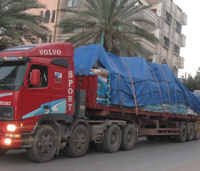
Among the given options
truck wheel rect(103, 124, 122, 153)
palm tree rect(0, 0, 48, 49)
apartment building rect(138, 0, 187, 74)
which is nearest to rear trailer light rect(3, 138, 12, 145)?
truck wheel rect(103, 124, 122, 153)

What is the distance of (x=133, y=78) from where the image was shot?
36.5 feet

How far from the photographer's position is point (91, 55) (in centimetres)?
1004

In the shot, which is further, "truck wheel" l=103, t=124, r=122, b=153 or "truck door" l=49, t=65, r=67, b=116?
"truck wheel" l=103, t=124, r=122, b=153

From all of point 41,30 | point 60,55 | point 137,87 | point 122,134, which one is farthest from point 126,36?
point 60,55

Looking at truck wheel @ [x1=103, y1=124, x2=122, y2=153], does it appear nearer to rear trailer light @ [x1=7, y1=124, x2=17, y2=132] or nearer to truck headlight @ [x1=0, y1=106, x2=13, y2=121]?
rear trailer light @ [x1=7, y1=124, x2=17, y2=132]

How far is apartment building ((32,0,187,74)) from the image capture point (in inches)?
1095

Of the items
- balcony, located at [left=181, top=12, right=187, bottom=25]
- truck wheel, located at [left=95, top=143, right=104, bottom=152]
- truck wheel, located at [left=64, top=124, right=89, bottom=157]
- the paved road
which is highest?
balcony, located at [left=181, top=12, right=187, bottom=25]

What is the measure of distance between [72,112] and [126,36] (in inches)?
379

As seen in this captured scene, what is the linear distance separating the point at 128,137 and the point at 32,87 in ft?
16.7

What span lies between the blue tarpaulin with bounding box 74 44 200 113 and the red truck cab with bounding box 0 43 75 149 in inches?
55.9

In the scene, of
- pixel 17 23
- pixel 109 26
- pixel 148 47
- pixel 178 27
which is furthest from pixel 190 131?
pixel 178 27

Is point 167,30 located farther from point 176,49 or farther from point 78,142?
point 78,142

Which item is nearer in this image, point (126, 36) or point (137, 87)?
point (137, 87)

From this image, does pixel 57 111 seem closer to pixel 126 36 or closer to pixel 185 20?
pixel 126 36
